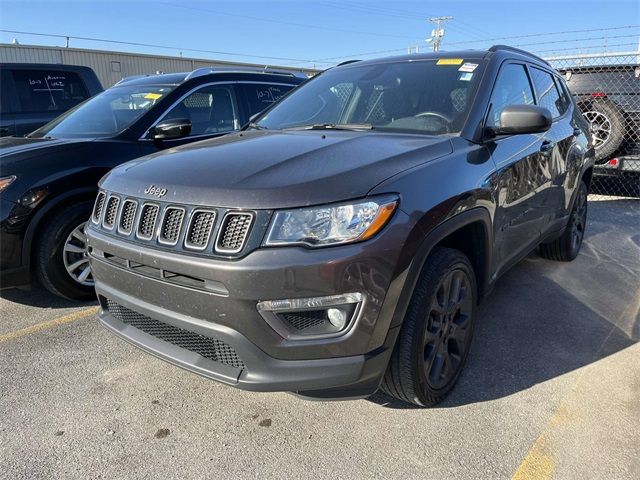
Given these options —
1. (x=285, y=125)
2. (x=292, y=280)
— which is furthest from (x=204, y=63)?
(x=292, y=280)

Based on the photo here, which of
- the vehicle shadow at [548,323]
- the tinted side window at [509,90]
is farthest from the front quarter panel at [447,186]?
the vehicle shadow at [548,323]

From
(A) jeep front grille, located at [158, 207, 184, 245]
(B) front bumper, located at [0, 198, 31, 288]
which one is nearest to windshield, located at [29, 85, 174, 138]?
(B) front bumper, located at [0, 198, 31, 288]

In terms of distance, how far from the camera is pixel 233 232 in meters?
1.98

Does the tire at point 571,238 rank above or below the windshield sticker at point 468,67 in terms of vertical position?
below

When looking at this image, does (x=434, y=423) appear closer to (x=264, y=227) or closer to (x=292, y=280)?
(x=292, y=280)

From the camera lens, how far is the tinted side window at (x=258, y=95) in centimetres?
518

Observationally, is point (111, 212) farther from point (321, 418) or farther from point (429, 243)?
point (429, 243)

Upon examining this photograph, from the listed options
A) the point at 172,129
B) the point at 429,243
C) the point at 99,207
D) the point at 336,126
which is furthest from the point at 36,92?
the point at 429,243

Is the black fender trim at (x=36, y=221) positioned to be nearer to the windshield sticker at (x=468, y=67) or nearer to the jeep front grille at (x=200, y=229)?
the jeep front grille at (x=200, y=229)

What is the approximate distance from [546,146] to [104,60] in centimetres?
2550

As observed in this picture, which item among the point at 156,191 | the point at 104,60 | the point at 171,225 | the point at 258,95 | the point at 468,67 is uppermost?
the point at 468,67

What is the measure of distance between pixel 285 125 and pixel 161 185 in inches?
51.9

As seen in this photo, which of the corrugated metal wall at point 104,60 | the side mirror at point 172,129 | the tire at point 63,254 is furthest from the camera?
the corrugated metal wall at point 104,60

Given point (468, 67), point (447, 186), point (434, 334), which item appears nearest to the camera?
point (447, 186)
